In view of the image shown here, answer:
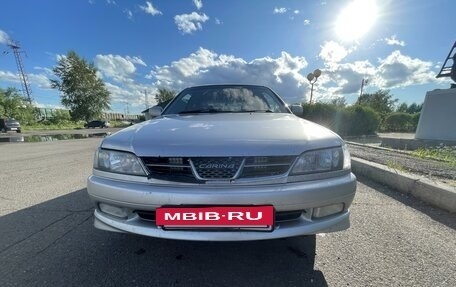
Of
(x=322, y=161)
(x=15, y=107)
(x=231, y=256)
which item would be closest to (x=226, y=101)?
(x=322, y=161)

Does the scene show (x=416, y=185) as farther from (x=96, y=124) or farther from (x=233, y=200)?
(x=96, y=124)

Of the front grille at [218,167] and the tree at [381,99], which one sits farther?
the tree at [381,99]

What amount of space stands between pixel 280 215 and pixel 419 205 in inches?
103

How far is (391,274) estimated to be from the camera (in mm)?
1891

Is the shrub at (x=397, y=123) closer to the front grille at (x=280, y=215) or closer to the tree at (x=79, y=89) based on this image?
the front grille at (x=280, y=215)

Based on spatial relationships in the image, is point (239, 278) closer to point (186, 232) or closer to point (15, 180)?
point (186, 232)

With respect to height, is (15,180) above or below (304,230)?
below

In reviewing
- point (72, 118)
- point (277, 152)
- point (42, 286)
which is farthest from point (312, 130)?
point (72, 118)

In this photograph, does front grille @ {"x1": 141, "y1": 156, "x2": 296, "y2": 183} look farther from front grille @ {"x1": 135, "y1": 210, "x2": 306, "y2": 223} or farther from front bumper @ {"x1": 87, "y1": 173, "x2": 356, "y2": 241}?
front grille @ {"x1": 135, "y1": 210, "x2": 306, "y2": 223}

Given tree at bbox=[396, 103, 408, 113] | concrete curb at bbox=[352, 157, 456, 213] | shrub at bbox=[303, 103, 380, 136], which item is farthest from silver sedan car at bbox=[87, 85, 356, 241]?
tree at bbox=[396, 103, 408, 113]

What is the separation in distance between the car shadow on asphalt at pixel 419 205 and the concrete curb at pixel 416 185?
0.06 m

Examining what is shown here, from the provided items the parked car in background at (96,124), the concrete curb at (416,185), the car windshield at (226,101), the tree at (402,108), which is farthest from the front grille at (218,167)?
the tree at (402,108)

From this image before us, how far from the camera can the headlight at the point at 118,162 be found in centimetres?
179

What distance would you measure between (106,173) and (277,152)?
1.21m
